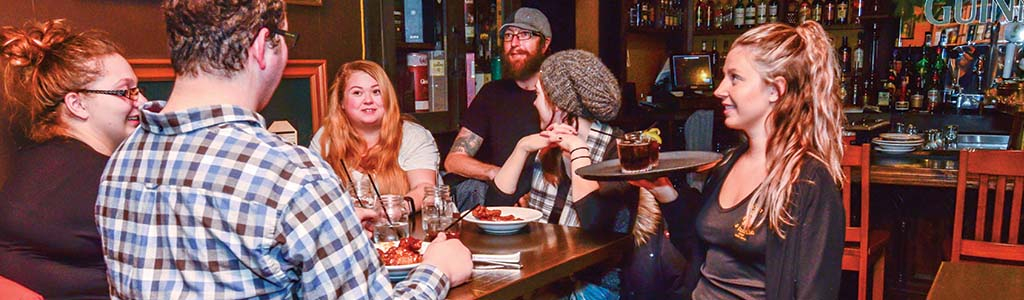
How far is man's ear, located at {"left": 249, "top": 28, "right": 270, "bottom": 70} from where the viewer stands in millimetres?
1191

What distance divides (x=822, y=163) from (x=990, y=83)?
4.85 meters

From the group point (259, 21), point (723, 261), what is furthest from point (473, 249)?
point (259, 21)

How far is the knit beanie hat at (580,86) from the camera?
2496 mm

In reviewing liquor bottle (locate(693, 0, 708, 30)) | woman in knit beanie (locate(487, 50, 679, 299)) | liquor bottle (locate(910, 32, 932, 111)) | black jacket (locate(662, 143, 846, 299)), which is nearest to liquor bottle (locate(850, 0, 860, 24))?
liquor bottle (locate(910, 32, 932, 111))

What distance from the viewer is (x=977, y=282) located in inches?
73.4

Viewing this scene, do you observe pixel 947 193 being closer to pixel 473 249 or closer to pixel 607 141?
pixel 607 141

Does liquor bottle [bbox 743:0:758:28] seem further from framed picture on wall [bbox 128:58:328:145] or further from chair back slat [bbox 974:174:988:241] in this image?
framed picture on wall [bbox 128:58:328:145]

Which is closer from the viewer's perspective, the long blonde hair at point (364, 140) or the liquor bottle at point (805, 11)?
the long blonde hair at point (364, 140)

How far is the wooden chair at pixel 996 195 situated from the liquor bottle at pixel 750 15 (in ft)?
12.1

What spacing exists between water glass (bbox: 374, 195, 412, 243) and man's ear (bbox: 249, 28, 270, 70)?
1.06m

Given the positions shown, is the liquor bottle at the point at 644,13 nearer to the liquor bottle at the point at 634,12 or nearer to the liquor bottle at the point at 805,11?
the liquor bottle at the point at 634,12

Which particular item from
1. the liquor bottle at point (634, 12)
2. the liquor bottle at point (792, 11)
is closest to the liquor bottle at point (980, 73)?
the liquor bottle at point (792, 11)

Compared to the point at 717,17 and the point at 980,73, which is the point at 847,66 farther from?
the point at 717,17

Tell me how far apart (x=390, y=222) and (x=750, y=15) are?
5130mm
